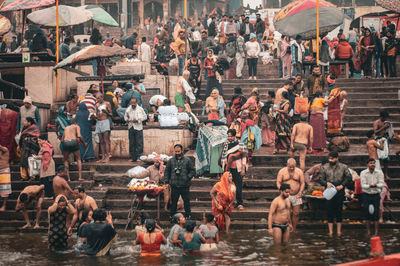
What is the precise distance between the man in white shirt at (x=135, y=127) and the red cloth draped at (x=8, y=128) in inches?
127

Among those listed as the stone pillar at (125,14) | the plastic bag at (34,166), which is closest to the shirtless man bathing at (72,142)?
the plastic bag at (34,166)

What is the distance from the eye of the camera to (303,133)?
1587 cm

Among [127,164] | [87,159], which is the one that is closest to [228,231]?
[127,164]

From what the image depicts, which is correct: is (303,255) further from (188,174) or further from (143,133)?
(143,133)

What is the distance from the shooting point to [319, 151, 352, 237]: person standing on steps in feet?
46.0

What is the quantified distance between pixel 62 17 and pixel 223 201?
11.6m

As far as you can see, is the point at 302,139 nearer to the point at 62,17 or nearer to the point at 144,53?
the point at 62,17

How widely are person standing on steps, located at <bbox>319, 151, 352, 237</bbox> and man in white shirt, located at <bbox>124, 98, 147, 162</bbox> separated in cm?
498

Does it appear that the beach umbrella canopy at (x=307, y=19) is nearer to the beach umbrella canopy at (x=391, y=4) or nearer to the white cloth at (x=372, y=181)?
the beach umbrella canopy at (x=391, y=4)

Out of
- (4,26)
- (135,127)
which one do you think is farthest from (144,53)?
(135,127)

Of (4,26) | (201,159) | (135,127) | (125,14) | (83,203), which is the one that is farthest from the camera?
(125,14)

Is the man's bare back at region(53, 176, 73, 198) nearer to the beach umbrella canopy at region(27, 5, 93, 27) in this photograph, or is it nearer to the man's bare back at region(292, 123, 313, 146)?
the man's bare back at region(292, 123, 313, 146)

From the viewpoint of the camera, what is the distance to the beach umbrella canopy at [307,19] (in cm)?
2122

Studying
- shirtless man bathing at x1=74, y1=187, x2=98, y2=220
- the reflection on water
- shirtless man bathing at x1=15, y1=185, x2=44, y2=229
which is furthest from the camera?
shirtless man bathing at x1=15, y1=185, x2=44, y2=229
